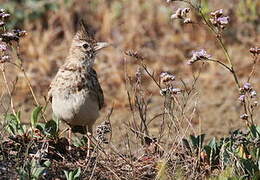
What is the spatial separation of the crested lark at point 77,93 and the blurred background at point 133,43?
1829mm

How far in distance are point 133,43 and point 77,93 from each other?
3.66 metres

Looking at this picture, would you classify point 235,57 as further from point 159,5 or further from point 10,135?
point 10,135

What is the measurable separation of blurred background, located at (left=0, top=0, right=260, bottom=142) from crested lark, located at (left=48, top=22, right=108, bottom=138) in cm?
183

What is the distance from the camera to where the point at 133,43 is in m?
9.98

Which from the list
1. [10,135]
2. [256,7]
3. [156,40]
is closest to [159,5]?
[156,40]

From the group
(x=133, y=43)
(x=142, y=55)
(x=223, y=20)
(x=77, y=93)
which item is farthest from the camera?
(x=133, y=43)

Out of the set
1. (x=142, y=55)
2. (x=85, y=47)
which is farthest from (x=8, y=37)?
(x=142, y=55)

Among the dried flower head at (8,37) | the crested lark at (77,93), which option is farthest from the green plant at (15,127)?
the crested lark at (77,93)

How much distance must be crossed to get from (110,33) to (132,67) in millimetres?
886

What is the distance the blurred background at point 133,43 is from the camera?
896 centimetres

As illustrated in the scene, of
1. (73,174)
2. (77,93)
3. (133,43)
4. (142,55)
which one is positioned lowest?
(73,174)

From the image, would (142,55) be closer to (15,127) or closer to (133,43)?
(133,43)

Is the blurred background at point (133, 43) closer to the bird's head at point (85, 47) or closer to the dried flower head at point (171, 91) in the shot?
the bird's head at point (85, 47)

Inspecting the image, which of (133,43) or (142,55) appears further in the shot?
(133,43)
